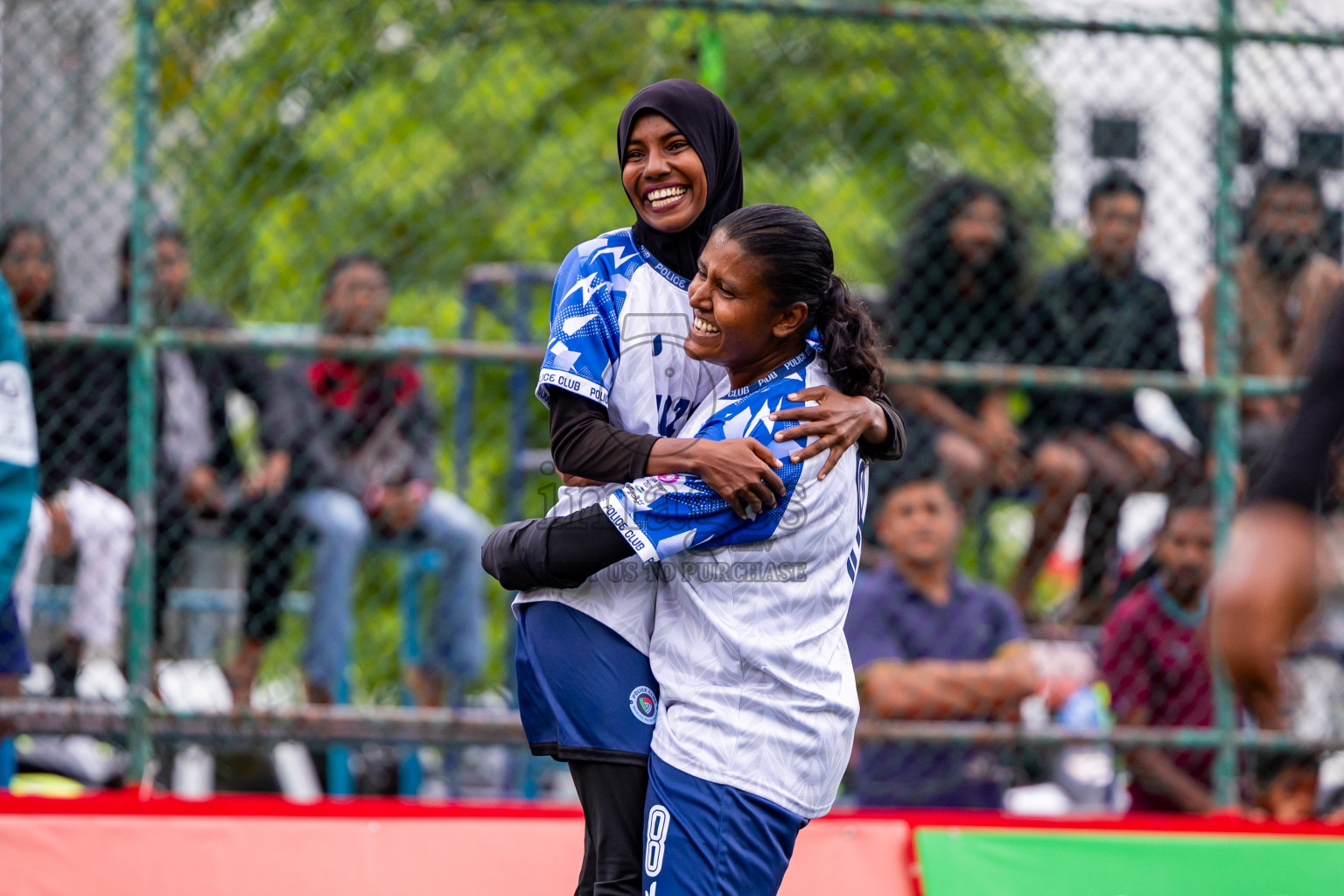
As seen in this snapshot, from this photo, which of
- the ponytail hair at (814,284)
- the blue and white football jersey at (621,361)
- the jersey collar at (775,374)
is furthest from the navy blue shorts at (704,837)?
the ponytail hair at (814,284)

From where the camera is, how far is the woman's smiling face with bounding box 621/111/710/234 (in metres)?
2.66

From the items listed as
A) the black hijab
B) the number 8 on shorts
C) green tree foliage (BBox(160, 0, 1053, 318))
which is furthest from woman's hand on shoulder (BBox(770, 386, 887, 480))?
green tree foliage (BBox(160, 0, 1053, 318))

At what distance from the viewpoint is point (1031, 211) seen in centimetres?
702

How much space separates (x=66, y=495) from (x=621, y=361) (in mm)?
3156

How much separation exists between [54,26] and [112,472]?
1540mm

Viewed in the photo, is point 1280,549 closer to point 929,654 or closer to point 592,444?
point 592,444

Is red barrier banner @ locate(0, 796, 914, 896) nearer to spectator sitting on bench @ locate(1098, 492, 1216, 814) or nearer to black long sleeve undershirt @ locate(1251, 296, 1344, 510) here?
spectator sitting on bench @ locate(1098, 492, 1216, 814)

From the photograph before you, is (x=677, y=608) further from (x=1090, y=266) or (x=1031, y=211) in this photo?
(x=1031, y=211)

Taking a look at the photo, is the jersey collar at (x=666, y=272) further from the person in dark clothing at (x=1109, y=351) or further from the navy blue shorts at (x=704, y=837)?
the person in dark clothing at (x=1109, y=351)

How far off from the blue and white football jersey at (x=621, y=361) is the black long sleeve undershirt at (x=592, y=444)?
3 cm

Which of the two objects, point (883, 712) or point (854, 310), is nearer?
point (854, 310)

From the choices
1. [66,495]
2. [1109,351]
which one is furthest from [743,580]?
[66,495]

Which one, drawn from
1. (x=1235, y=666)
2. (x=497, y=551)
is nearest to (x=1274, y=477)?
(x=1235, y=666)

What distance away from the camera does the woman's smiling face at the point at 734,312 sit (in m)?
2.48
